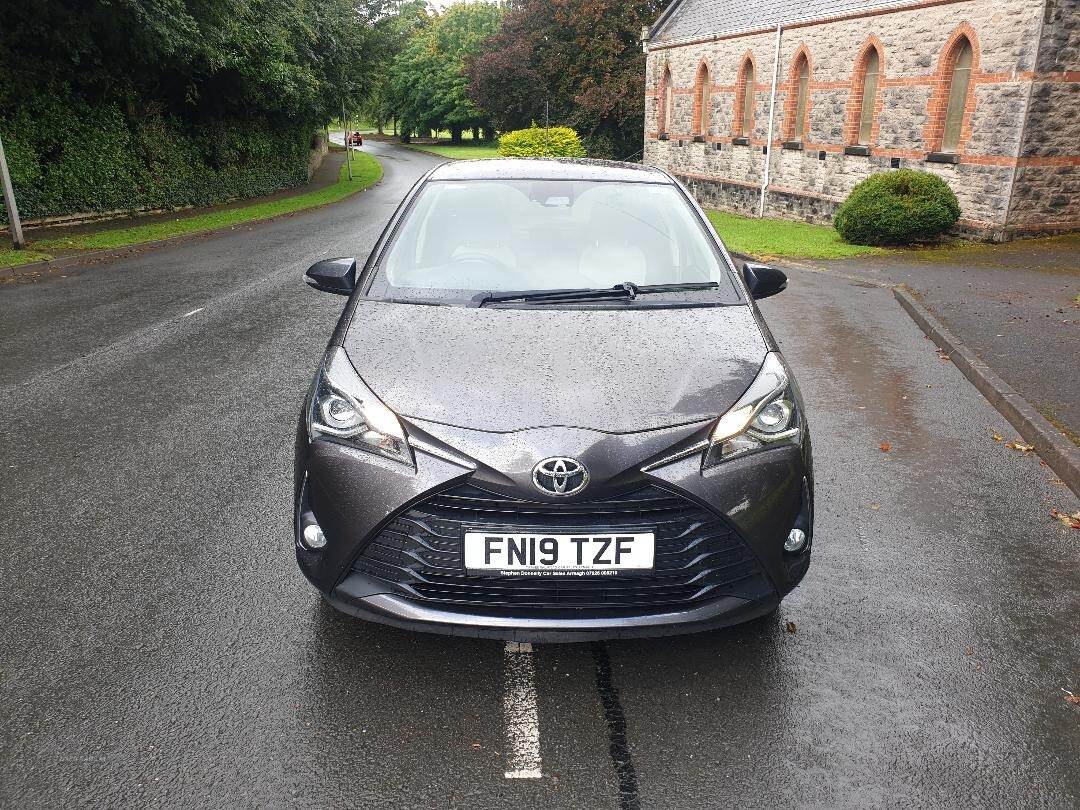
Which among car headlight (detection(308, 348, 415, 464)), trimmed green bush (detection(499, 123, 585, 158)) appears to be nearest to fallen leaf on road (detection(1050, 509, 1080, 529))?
car headlight (detection(308, 348, 415, 464))

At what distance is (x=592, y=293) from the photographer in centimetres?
405

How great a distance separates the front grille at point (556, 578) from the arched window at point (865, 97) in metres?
20.8

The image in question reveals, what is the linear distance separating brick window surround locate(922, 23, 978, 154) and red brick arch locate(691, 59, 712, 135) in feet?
44.4

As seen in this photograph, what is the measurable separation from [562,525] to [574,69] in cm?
4694

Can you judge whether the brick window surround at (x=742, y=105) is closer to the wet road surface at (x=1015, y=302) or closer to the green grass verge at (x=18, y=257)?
the wet road surface at (x=1015, y=302)

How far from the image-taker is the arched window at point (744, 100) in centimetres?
2831

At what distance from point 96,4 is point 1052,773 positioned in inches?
771

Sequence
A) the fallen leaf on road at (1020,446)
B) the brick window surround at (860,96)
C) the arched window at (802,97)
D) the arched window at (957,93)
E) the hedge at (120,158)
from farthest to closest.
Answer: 1. the arched window at (802,97)
2. the brick window surround at (860,96)
3. the hedge at (120,158)
4. the arched window at (957,93)
5. the fallen leaf on road at (1020,446)

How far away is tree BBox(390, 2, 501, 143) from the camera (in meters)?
91.1

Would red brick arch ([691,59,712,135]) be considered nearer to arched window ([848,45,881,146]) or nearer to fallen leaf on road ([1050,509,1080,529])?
arched window ([848,45,881,146])

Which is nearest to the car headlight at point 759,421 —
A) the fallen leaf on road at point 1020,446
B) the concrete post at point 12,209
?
the fallen leaf on road at point 1020,446

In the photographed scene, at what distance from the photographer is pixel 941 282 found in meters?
12.8

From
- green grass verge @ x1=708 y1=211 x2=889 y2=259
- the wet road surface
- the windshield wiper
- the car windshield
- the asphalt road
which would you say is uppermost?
the car windshield

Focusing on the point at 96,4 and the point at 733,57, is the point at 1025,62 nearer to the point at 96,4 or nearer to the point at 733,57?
the point at 733,57
